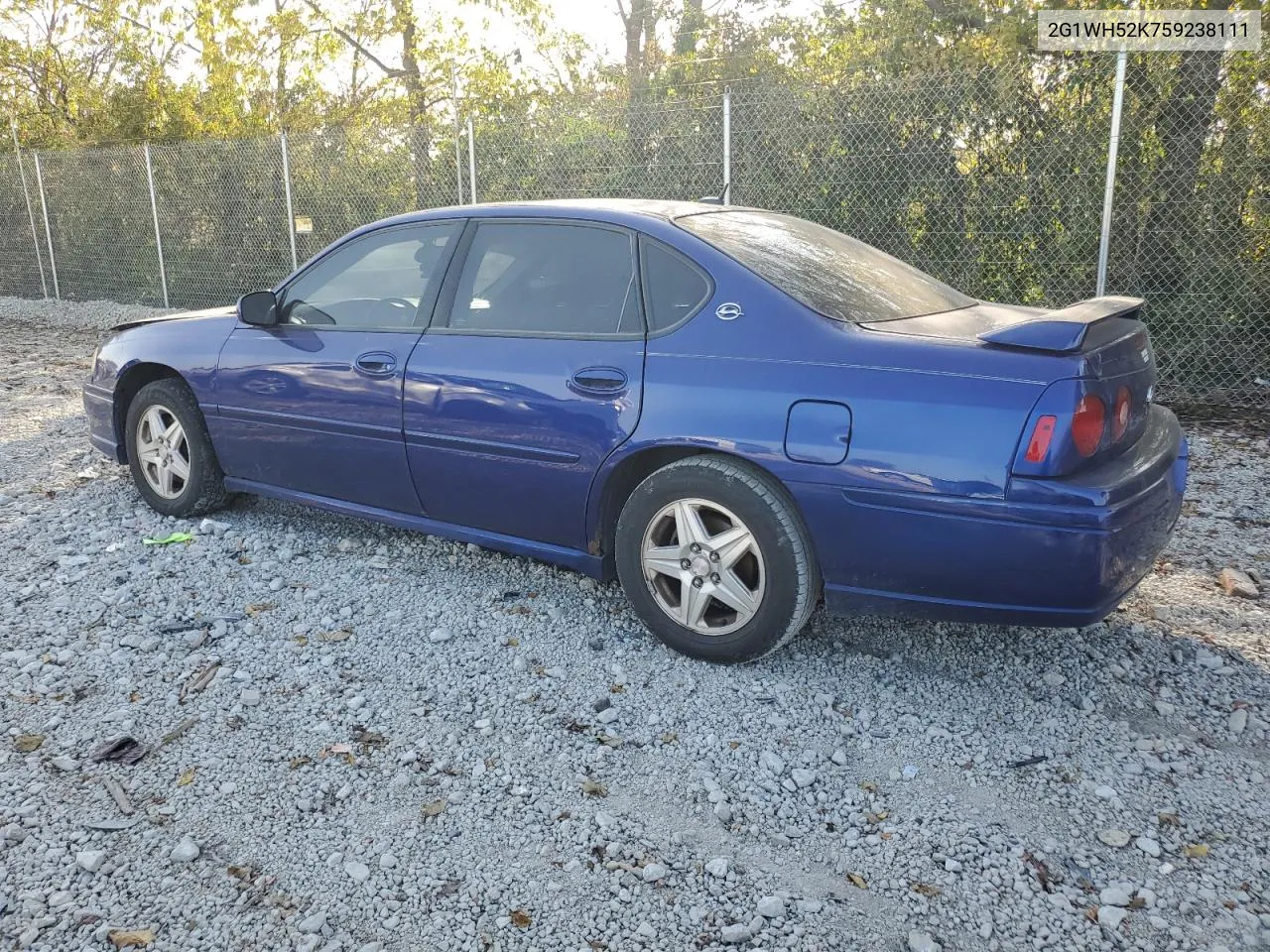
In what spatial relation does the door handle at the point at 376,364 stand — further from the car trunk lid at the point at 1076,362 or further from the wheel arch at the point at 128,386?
the car trunk lid at the point at 1076,362

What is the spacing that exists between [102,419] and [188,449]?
69 centimetres

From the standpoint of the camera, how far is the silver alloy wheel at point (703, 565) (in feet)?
11.6

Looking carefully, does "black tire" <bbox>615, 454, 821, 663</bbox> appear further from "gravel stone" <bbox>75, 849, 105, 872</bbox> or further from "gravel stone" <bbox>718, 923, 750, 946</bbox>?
"gravel stone" <bbox>75, 849, 105, 872</bbox>

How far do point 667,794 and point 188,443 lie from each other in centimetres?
333

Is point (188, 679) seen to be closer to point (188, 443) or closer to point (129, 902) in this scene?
point (129, 902)

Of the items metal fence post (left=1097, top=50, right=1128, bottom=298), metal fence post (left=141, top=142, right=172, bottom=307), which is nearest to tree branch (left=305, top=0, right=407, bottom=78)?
metal fence post (left=141, top=142, right=172, bottom=307)

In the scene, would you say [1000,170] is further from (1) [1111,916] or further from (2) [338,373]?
(1) [1111,916]

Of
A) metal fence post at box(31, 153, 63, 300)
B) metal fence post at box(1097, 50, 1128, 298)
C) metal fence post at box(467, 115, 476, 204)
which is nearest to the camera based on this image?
metal fence post at box(1097, 50, 1128, 298)

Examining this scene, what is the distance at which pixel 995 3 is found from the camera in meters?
10.1

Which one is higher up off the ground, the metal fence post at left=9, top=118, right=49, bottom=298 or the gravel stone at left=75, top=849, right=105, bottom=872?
the metal fence post at left=9, top=118, right=49, bottom=298

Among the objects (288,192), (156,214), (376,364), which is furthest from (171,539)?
(156,214)

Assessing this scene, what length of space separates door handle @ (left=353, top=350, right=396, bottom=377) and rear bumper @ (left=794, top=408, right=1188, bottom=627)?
184 centimetres

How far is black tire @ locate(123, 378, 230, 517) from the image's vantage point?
516 cm

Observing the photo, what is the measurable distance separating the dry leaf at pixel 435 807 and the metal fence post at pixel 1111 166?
6034 millimetres
